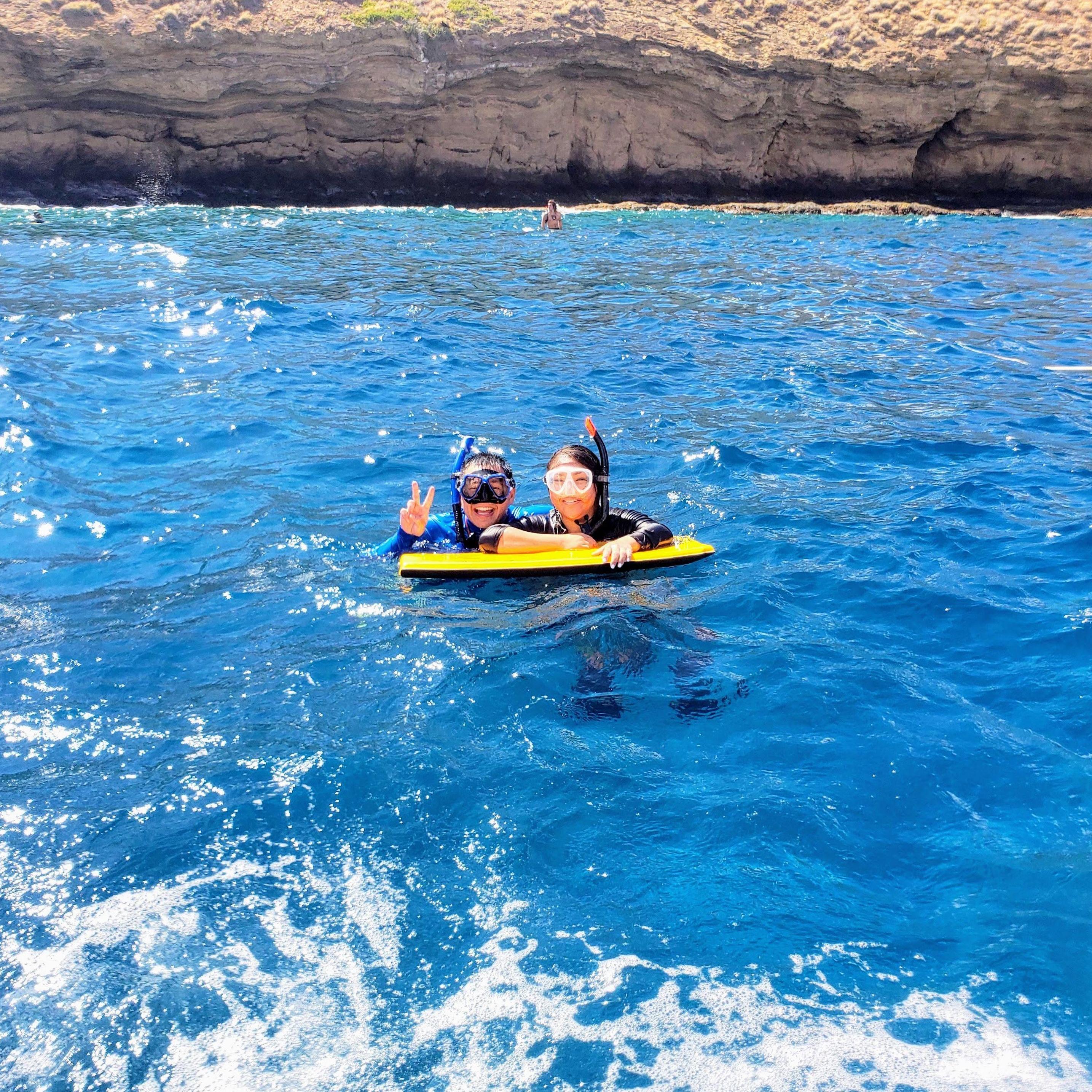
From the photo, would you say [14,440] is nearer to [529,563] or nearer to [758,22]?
[529,563]

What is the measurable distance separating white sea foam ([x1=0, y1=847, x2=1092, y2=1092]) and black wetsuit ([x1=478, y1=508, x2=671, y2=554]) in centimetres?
253

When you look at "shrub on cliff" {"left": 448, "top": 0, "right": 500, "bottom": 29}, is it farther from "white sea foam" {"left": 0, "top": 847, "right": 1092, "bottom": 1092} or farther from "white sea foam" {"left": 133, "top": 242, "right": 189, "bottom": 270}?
"white sea foam" {"left": 0, "top": 847, "right": 1092, "bottom": 1092}

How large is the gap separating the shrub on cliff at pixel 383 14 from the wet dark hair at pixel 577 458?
21661 millimetres

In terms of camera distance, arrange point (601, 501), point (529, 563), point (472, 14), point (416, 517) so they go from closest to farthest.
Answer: point (529, 563) → point (416, 517) → point (601, 501) → point (472, 14)

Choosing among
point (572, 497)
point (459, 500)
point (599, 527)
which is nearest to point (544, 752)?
point (572, 497)

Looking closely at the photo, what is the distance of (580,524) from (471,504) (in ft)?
2.00

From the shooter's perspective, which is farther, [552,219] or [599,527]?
[552,219]

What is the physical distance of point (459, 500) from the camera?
18.7ft

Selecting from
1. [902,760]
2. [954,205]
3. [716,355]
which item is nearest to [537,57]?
[954,205]

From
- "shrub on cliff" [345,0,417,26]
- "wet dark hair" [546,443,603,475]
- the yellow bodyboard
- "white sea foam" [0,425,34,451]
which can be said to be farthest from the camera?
"shrub on cliff" [345,0,417,26]

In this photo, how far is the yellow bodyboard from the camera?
207 inches

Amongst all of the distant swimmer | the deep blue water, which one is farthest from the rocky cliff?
the deep blue water

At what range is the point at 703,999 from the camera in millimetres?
2947

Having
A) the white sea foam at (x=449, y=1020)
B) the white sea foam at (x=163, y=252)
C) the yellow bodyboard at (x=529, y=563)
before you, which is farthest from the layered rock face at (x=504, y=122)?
the white sea foam at (x=449, y=1020)
